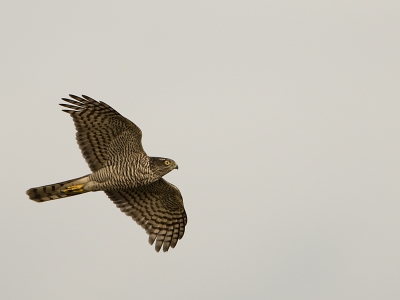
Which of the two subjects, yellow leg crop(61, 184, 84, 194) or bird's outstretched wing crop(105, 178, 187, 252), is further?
bird's outstretched wing crop(105, 178, 187, 252)

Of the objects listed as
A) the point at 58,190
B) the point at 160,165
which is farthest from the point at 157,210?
the point at 58,190

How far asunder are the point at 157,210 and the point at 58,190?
9.32 ft

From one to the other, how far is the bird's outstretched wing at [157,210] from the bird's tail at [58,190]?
5.17ft

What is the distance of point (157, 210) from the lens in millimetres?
22562

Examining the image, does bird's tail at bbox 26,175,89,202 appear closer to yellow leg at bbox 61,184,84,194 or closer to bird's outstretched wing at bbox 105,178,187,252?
yellow leg at bbox 61,184,84,194

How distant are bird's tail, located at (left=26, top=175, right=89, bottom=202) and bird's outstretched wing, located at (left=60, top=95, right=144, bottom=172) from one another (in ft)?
1.73

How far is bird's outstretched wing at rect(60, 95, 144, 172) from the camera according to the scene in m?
20.6

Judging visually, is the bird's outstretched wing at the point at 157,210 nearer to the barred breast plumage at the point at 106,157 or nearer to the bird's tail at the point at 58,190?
the barred breast plumage at the point at 106,157

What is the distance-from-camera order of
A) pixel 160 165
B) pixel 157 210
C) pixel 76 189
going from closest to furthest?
1. pixel 76 189
2. pixel 160 165
3. pixel 157 210

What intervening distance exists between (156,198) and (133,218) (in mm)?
749

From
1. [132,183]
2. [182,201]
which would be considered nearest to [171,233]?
[182,201]

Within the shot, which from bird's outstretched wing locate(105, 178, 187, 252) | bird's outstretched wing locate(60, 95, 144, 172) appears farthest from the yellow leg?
bird's outstretched wing locate(105, 178, 187, 252)

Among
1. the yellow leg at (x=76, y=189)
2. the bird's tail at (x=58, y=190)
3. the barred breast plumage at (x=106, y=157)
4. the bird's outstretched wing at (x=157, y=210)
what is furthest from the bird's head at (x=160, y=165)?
the yellow leg at (x=76, y=189)

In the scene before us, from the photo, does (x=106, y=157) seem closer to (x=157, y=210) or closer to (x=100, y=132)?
(x=100, y=132)
